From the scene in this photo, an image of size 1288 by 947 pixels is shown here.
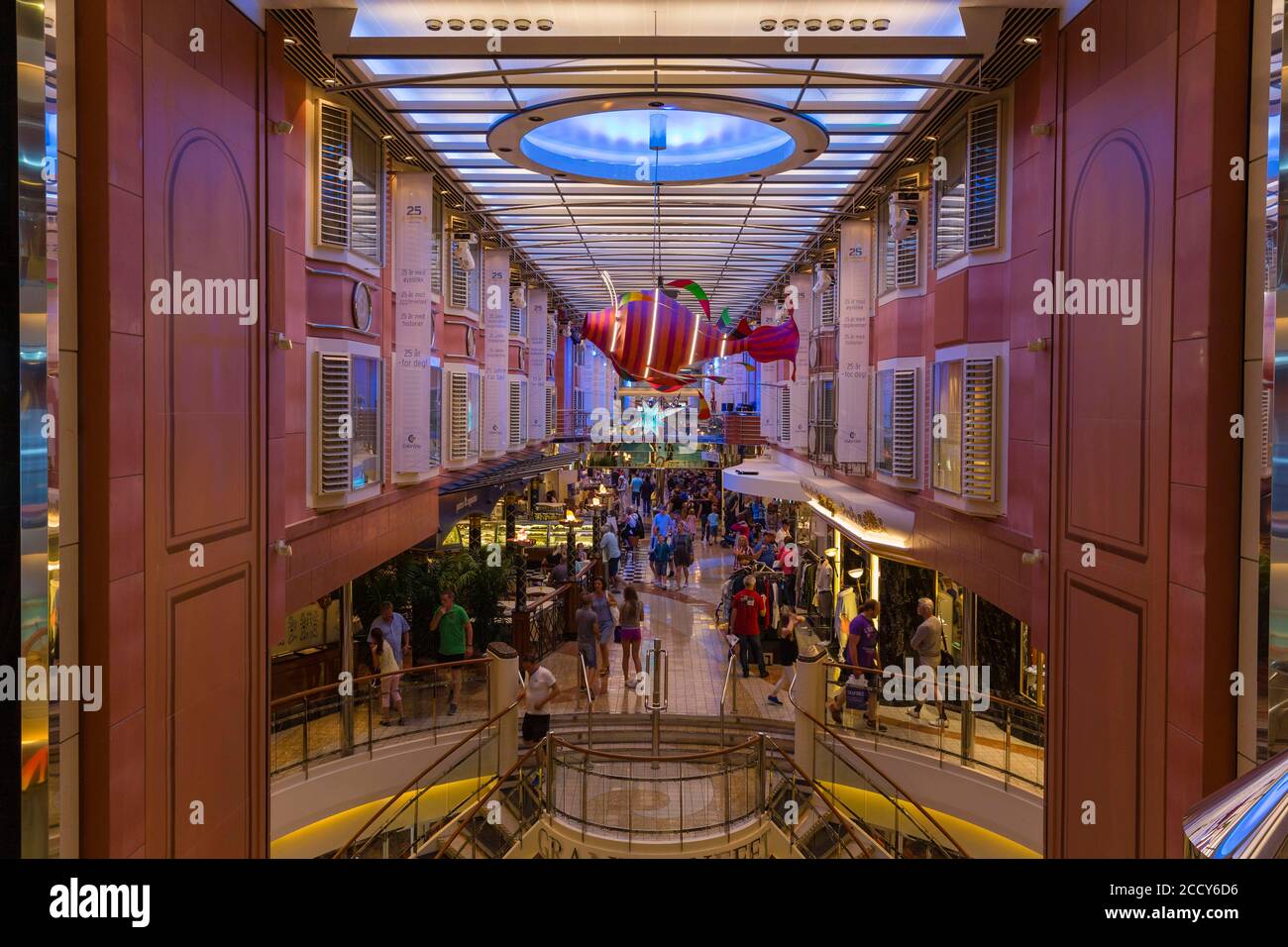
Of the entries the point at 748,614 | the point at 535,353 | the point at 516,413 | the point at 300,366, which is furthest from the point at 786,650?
the point at 535,353

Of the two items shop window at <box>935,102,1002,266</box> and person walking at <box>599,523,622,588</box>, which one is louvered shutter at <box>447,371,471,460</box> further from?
shop window at <box>935,102,1002,266</box>

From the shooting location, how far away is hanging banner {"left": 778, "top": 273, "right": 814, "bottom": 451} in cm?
1816

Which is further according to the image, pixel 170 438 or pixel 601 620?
pixel 601 620

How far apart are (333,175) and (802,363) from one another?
42.3ft

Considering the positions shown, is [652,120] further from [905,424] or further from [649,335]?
[905,424]

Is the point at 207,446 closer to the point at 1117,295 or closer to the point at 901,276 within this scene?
the point at 1117,295

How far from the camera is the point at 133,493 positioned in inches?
179

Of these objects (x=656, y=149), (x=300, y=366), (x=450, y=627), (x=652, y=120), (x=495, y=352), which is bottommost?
(x=450, y=627)

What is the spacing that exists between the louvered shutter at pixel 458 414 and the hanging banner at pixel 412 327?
2684 mm

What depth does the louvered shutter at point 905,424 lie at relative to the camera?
10460mm

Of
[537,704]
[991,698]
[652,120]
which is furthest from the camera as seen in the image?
[537,704]

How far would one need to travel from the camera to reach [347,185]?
8547mm
